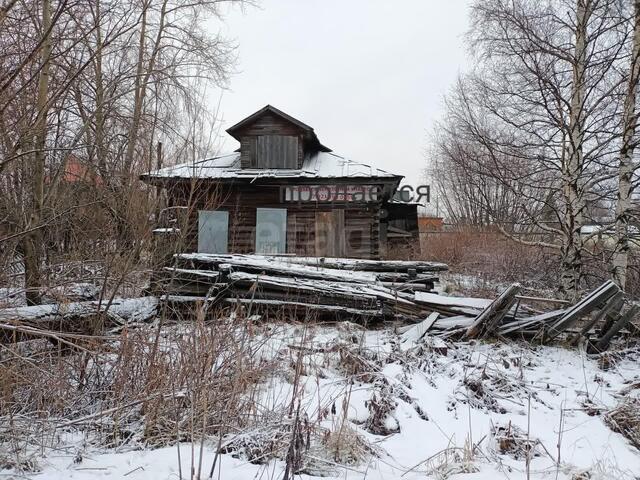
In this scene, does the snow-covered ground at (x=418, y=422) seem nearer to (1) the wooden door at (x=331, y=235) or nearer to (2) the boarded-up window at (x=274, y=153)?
(1) the wooden door at (x=331, y=235)

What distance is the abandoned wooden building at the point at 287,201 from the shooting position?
1383cm

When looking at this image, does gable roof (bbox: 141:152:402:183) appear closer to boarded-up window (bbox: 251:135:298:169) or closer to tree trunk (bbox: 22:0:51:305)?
boarded-up window (bbox: 251:135:298:169)

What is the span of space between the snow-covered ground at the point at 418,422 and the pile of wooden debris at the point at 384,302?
365mm

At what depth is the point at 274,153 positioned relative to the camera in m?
14.7

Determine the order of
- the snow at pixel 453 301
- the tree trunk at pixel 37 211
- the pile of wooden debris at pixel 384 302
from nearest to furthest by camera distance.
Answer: the tree trunk at pixel 37 211 → the pile of wooden debris at pixel 384 302 → the snow at pixel 453 301

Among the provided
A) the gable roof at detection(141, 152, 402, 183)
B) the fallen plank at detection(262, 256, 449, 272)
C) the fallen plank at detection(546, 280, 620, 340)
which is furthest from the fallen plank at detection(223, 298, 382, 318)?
the gable roof at detection(141, 152, 402, 183)

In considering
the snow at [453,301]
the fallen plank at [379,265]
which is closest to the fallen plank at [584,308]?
the snow at [453,301]

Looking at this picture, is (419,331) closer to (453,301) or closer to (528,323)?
(453,301)

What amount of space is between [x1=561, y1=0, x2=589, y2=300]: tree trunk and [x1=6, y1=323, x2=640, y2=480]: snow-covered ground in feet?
6.10

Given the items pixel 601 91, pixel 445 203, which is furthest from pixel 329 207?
pixel 445 203

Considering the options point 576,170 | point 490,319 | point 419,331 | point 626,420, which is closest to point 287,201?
point 419,331

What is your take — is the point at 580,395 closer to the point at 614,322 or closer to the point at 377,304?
the point at 614,322

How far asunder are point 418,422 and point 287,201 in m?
11.3

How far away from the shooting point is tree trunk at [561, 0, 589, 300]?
23.3 ft
